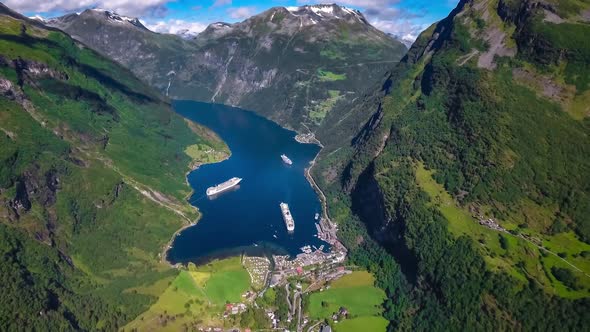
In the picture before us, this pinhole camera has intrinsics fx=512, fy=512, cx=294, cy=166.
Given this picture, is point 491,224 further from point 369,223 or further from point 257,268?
point 257,268

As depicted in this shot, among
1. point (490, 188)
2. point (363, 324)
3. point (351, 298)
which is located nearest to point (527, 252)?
point (490, 188)

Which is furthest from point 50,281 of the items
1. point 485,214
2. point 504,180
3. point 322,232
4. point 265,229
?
point 504,180

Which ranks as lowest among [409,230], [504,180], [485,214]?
[409,230]

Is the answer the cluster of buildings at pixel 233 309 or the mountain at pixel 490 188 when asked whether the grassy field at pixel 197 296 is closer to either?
the cluster of buildings at pixel 233 309

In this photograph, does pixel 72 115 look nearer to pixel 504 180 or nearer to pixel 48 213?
pixel 48 213

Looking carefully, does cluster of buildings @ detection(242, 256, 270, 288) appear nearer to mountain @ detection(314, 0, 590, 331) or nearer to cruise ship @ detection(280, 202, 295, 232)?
cruise ship @ detection(280, 202, 295, 232)

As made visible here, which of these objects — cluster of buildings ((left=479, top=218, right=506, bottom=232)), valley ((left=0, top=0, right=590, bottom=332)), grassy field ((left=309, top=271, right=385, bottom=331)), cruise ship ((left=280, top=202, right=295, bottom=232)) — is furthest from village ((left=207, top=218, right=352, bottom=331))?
cluster of buildings ((left=479, top=218, right=506, bottom=232))

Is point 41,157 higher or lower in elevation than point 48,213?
higher
